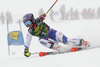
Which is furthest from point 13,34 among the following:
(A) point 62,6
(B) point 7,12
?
(A) point 62,6

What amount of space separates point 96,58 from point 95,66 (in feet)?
1.08

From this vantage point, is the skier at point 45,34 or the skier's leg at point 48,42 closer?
the skier at point 45,34

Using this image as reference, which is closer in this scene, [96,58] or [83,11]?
[96,58]

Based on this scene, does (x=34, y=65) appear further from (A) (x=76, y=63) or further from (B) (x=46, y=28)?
(B) (x=46, y=28)

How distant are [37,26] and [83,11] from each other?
27813 millimetres

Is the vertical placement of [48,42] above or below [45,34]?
below

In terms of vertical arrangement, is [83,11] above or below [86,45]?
above

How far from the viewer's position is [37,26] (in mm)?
4789

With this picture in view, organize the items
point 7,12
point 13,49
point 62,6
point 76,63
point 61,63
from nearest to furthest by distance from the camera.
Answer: point 76,63
point 61,63
point 13,49
point 7,12
point 62,6

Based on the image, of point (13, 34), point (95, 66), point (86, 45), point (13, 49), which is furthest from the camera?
point (13, 49)

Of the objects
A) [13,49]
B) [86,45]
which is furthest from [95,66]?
[13,49]

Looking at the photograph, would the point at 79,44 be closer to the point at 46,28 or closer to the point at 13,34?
the point at 46,28

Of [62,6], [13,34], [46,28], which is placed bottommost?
[13,34]

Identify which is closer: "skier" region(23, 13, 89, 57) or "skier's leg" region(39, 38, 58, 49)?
"skier" region(23, 13, 89, 57)
